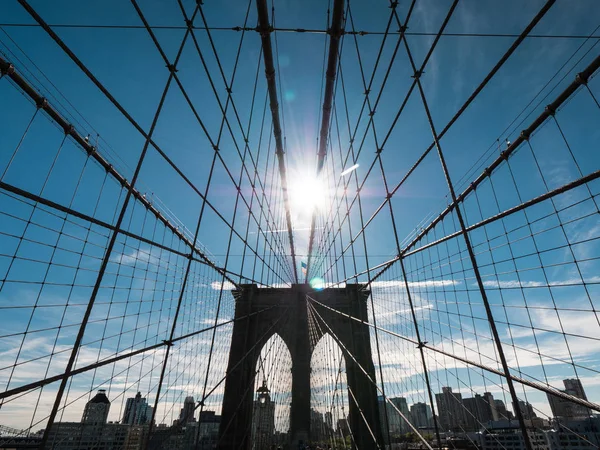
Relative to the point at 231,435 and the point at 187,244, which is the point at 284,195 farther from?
the point at 231,435

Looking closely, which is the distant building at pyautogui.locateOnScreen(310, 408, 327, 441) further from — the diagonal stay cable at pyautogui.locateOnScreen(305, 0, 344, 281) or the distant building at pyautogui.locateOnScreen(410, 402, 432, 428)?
the diagonal stay cable at pyautogui.locateOnScreen(305, 0, 344, 281)

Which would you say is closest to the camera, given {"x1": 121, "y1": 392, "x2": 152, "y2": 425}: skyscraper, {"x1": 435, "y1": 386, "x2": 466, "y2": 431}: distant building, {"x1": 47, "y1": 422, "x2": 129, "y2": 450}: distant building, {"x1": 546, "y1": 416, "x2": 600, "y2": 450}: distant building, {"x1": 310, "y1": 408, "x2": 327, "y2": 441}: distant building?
{"x1": 435, "y1": 386, "x2": 466, "y2": 431}: distant building

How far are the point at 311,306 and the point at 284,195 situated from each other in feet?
23.8

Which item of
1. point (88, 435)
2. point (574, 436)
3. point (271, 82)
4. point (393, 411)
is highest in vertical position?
point (271, 82)

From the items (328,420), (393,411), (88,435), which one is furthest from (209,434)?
(88,435)

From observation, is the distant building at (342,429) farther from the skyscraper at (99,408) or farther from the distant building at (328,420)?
the skyscraper at (99,408)

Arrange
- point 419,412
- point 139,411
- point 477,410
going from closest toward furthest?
point 477,410 → point 419,412 → point 139,411

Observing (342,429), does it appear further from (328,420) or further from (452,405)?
(452,405)

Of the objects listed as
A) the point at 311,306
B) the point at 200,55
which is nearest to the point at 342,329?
the point at 311,306

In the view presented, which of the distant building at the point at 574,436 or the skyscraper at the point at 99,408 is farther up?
the skyscraper at the point at 99,408

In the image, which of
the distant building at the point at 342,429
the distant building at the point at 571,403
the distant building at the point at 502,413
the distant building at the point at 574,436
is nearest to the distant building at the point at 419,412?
the distant building at the point at 342,429

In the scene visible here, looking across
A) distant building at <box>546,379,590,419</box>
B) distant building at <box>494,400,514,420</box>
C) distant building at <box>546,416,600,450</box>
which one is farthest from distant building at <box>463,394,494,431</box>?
distant building at <box>546,416,600,450</box>

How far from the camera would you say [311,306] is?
18625mm

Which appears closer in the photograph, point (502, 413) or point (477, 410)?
point (502, 413)
